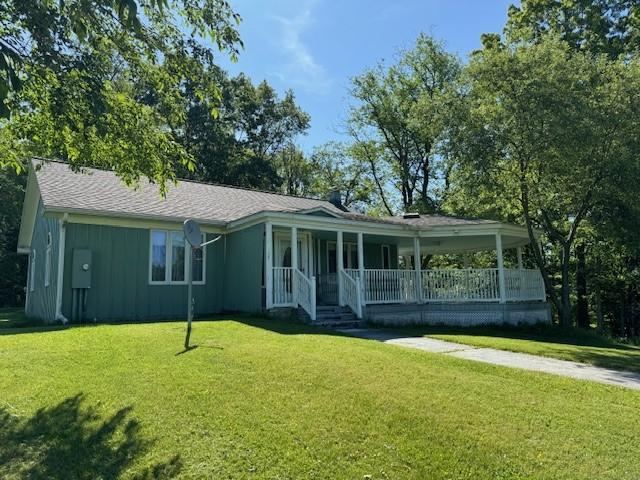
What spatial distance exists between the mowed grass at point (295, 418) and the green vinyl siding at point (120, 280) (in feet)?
17.3

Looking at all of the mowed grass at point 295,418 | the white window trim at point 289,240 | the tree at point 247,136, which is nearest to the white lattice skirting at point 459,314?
the white window trim at point 289,240

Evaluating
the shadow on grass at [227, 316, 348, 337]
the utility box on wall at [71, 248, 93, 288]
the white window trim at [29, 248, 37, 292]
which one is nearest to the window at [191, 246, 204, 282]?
the shadow on grass at [227, 316, 348, 337]

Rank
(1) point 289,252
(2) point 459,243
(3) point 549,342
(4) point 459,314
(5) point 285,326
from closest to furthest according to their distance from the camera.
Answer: (5) point 285,326 → (3) point 549,342 → (4) point 459,314 → (1) point 289,252 → (2) point 459,243

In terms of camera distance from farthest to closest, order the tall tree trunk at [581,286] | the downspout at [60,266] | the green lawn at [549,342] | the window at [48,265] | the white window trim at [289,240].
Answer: the tall tree trunk at [581,286]
the white window trim at [289,240]
the window at [48,265]
the downspout at [60,266]
the green lawn at [549,342]

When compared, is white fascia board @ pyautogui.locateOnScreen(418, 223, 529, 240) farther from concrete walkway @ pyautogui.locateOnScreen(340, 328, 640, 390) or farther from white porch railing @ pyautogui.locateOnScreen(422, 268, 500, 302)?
concrete walkway @ pyautogui.locateOnScreen(340, 328, 640, 390)

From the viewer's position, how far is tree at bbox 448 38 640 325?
13.0 m

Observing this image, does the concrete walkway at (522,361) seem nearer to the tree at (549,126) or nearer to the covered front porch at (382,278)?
the covered front porch at (382,278)

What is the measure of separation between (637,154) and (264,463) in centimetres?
1355

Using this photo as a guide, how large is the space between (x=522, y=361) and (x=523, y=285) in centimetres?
753

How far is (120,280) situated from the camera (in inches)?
513

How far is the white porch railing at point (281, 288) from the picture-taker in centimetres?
1298

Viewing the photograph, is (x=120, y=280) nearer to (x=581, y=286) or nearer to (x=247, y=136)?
(x=581, y=286)

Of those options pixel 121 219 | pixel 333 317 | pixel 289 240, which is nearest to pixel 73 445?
pixel 333 317

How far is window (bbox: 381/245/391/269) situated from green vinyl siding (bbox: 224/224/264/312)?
664cm
